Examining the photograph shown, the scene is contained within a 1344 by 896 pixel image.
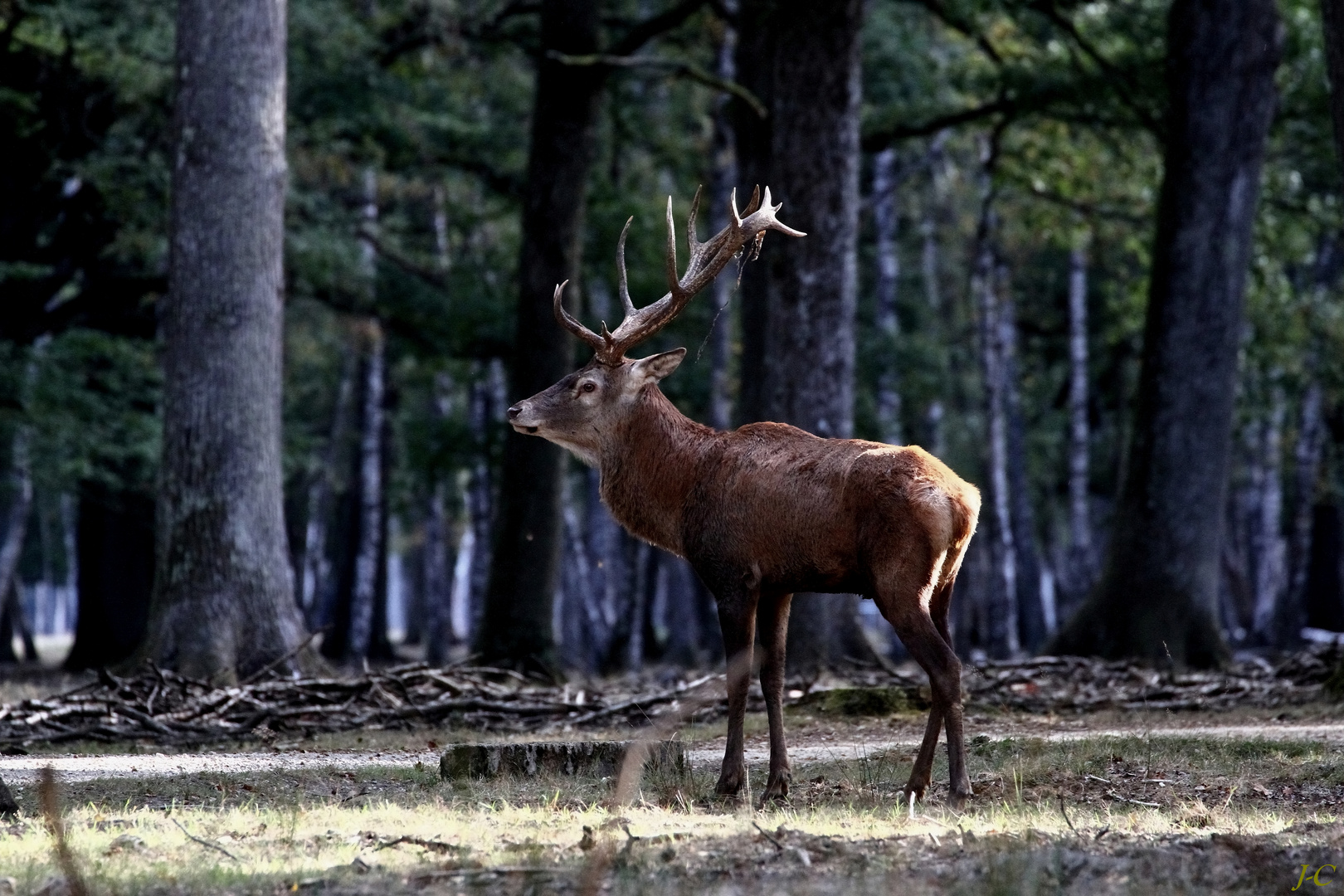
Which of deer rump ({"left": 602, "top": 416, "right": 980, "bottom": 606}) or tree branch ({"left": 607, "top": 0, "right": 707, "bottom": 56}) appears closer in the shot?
deer rump ({"left": 602, "top": 416, "right": 980, "bottom": 606})

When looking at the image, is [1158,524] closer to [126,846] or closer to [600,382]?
[600,382]

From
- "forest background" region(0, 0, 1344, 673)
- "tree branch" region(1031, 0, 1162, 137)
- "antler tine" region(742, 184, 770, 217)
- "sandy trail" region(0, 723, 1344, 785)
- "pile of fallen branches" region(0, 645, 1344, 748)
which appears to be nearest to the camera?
"sandy trail" region(0, 723, 1344, 785)

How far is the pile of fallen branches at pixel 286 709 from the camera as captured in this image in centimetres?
1105

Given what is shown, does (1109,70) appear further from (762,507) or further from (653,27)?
(762,507)

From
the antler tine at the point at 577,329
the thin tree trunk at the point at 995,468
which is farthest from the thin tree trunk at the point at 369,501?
the antler tine at the point at 577,329

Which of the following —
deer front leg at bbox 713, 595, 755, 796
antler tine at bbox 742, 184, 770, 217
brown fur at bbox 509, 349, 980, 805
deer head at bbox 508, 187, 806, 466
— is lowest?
deer front leg at bbox 713, 595, 755, 796

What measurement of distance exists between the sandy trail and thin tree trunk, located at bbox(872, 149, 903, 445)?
49.9 feet

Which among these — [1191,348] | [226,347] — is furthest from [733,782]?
[1191,348]

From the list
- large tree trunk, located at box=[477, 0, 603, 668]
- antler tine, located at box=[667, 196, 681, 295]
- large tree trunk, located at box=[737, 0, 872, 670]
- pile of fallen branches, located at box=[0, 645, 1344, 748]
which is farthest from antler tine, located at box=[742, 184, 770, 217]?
large tree trunk, located at box=[477, 0, 603, 668]

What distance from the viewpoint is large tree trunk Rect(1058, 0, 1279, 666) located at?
55.9ft

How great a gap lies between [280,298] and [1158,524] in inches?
369

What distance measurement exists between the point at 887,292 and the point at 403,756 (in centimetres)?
2307

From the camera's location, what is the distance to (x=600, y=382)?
29.3ft

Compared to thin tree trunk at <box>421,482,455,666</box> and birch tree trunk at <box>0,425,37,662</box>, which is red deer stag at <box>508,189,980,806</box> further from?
thin tree trunk at <box>421,482,455,666</box>
